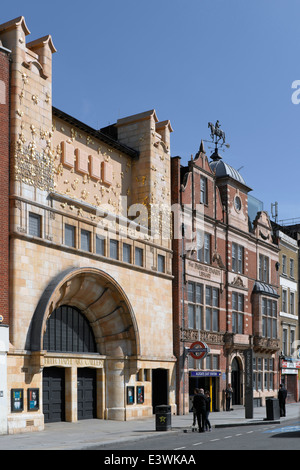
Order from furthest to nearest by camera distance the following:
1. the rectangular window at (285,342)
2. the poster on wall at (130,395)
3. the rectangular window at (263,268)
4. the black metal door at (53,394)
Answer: the rectangular window at (285,342) → the rectangular window at (263,268) → the poster on wall at (130,395) → the black metal door at (53,394)

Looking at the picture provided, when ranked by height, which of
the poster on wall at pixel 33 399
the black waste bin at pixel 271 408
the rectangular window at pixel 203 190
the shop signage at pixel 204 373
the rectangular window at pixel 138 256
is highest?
the rectangular window at pixel 203 190

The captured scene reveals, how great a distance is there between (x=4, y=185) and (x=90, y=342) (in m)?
9.82

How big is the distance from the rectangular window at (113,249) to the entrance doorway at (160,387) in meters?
7.43

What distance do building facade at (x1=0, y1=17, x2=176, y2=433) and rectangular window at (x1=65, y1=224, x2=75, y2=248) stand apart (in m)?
0.08

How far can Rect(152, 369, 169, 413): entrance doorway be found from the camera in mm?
35812

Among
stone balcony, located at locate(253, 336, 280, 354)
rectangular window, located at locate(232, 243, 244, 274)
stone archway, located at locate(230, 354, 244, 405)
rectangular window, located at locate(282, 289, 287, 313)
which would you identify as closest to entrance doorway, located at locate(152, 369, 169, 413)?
stone archway, located at locate(230, 354, 244, 405)

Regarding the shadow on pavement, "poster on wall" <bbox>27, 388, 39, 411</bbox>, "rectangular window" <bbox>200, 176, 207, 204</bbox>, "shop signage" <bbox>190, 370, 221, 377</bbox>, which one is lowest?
the shadow on pavement

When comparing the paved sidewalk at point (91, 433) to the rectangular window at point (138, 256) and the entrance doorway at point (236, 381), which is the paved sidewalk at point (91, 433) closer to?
the rectangular window at point (138, 256)

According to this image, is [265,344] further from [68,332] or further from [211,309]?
[68,332]

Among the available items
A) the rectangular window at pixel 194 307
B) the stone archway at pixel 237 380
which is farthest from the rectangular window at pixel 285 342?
the rectangular window at pixel 194 307

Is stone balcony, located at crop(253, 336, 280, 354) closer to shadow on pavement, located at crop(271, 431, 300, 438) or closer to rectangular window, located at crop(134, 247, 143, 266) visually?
rectangular window, located at crop(134, 247, 143, 266)

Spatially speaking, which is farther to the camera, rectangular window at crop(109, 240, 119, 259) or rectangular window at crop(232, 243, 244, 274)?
rectangular window at crop(232, 243, 244, 274)

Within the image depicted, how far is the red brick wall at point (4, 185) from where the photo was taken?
25.3m

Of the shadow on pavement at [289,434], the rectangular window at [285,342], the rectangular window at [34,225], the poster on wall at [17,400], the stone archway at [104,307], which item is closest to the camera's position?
the shadow on pavement at [289,434]
